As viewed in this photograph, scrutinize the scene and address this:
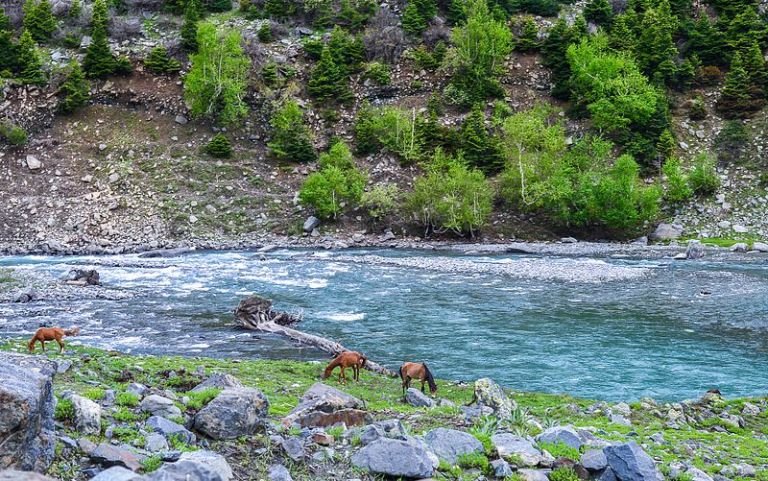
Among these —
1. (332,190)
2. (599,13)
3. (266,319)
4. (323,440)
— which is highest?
(599,13)

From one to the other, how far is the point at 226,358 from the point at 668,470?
1508 cm

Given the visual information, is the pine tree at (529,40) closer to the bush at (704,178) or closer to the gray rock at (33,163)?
the bush at (704,178)

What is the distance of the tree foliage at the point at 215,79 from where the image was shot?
66.6 m

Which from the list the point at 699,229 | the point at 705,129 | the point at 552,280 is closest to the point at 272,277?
the point at 552,280

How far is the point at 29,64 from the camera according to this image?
226 ft

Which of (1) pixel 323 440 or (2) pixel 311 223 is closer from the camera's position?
(1) pixel 323 440

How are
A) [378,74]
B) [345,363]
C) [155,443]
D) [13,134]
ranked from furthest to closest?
1. [378,74]
2. [13,134]
3. [345,363]
4. [155,443]

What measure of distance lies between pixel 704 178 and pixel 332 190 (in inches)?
1316

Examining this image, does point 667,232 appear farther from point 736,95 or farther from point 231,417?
point 231,417

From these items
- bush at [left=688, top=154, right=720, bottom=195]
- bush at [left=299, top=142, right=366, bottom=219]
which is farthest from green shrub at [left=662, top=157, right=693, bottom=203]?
bush at [left=299, top=142, right=366, bottom=219]

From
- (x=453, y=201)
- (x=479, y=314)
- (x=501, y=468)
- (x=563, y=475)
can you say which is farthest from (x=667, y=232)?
(x=501, y=468)

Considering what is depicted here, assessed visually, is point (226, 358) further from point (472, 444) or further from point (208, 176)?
point (208, 176)

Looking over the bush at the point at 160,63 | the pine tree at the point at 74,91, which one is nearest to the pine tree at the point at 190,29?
the bush at the point at 160,63

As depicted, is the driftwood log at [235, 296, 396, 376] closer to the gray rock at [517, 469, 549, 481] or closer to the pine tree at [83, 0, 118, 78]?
the gray rock at [517, 469, 549, 481]
